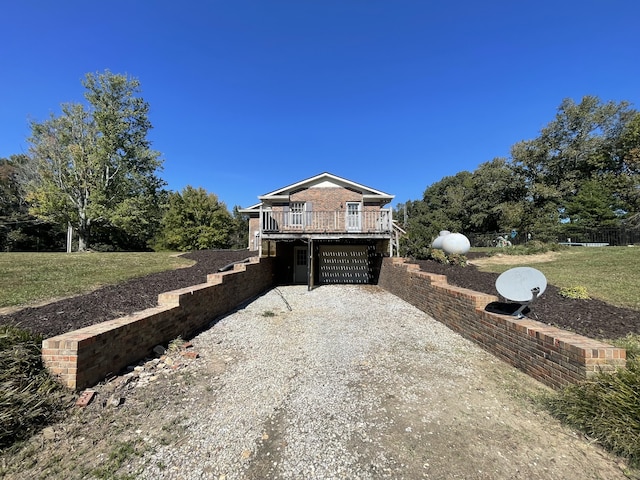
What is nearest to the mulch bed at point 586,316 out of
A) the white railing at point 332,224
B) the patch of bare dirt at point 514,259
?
the white railing at point 332,224

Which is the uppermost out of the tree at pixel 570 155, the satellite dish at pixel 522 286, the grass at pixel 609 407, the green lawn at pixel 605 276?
the tree at pixel 570 155

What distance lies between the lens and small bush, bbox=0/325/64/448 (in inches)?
96.7

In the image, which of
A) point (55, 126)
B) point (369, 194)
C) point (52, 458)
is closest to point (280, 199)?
point (369, 194)

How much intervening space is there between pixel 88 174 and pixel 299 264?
17482mm

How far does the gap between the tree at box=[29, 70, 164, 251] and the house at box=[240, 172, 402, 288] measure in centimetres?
1039

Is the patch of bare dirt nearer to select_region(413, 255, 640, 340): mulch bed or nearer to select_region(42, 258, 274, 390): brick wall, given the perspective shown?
select_region(413, 255, 640, 340): mulch bed

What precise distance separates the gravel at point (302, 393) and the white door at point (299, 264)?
7.96 meters

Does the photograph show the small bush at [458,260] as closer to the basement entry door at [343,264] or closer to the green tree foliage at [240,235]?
the basement entry door at [343,264]

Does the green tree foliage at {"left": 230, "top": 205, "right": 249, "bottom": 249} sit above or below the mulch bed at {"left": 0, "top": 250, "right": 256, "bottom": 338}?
above

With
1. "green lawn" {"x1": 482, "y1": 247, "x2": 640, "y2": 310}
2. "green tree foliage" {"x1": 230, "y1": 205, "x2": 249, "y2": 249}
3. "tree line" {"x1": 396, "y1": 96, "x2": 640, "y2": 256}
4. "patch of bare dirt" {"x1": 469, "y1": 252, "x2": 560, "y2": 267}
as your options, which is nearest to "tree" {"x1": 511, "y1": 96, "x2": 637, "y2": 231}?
"tree line" {"x1": 396, "y1": 96, "x2": 640, "y2": 256}

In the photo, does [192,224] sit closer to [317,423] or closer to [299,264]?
[299,264]

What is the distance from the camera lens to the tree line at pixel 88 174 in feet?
66.3

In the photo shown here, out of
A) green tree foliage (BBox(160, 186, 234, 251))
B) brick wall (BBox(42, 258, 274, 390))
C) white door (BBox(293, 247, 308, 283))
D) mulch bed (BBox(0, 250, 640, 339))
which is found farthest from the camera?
green tree foliage (BBox(160, 186, 234, 251))

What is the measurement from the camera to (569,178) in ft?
92.3
